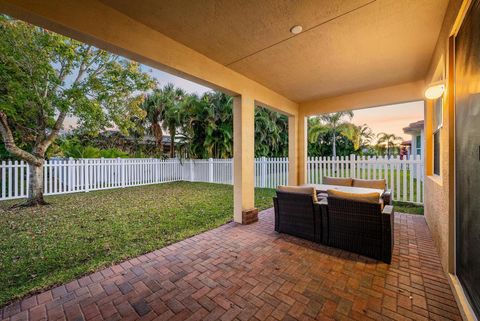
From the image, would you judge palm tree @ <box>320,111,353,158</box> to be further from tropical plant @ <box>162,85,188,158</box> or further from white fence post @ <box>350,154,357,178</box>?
tropical plant @ <box>162,85,188,158</box>

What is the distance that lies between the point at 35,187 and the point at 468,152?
9161 mm

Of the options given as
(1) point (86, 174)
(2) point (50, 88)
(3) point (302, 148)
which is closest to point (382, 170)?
(3) point (302, 148)

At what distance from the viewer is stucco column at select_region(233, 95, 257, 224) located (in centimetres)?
439

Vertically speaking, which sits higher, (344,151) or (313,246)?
(344,151)

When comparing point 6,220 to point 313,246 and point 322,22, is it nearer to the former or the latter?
point 313,246

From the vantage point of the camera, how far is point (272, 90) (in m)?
5.27

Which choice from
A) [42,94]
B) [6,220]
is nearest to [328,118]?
[42,94]

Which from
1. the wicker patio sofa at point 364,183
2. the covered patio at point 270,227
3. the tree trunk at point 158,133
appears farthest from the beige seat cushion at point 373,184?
the tree trunk at point 158,133

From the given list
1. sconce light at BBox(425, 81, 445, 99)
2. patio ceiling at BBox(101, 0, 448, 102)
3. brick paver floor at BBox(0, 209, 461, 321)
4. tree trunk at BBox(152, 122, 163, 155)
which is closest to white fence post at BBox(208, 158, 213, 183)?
tree trunk at BBox(152, 122, 163, 155)

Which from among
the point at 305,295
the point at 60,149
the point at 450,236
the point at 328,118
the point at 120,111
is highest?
the point at 328,118

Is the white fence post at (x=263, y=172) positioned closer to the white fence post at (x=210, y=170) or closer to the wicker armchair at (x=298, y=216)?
the white fence post at (x=210, y=170)

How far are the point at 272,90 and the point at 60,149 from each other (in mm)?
8645

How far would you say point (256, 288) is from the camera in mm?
2221

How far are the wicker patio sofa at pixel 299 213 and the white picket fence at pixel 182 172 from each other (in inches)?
158
